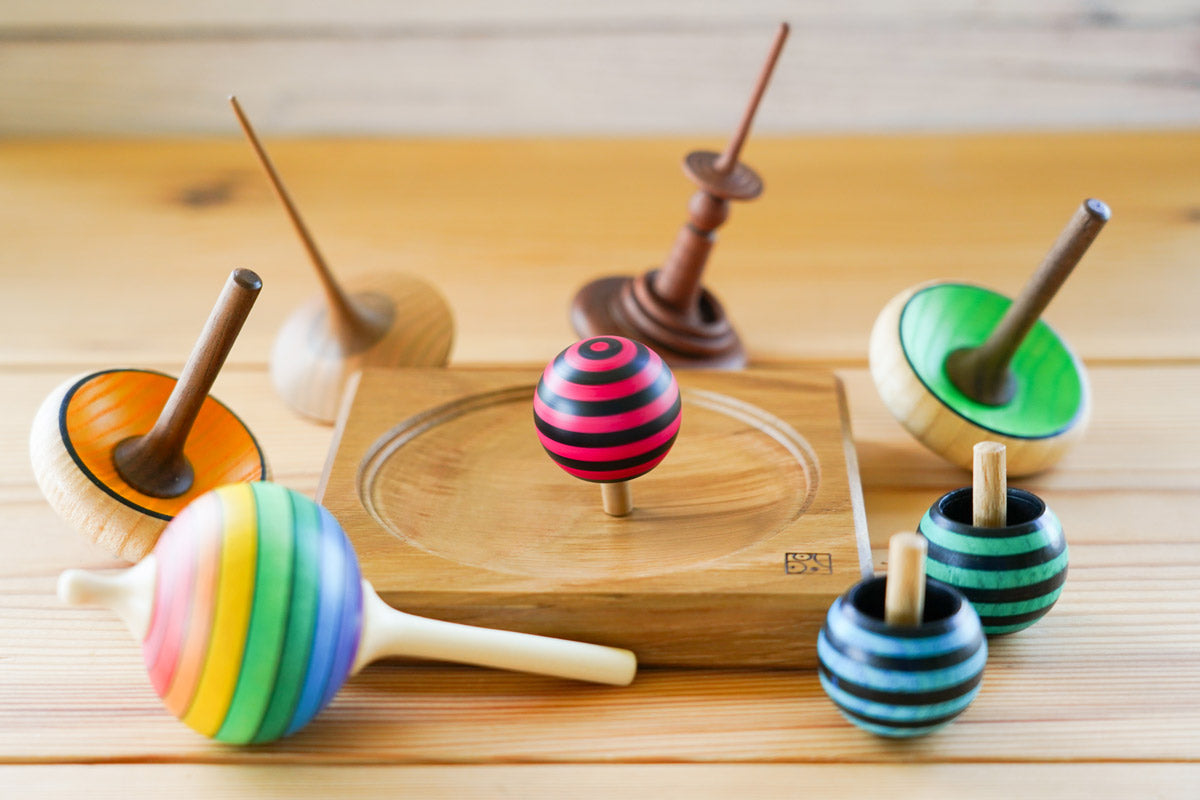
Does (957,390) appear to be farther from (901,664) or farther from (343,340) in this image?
(343,340)

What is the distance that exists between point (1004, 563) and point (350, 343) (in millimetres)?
403

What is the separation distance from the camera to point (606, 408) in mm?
515

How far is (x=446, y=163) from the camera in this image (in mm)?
1082

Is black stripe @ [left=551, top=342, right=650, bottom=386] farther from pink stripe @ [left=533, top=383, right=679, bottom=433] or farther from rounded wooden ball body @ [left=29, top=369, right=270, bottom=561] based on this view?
rounded wooden ball body @ [left=29, top=369, right=270, bottom=561]

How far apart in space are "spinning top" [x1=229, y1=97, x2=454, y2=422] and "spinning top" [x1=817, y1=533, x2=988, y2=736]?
0.35 metres

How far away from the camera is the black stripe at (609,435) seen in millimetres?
520

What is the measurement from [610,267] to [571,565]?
1.31 ft

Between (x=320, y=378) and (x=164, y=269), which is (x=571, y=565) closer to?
(x=320, y=378)

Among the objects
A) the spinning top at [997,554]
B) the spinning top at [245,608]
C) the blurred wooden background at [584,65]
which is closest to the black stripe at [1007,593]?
the spinning top at [997,554]

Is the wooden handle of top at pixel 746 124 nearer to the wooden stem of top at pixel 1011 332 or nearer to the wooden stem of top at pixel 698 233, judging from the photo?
the wooden stem of top at pixel 698 233

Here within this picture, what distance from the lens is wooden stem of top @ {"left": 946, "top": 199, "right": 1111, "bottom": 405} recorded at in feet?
2.02

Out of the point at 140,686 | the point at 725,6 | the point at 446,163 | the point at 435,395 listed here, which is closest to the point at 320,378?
the point at 435,395

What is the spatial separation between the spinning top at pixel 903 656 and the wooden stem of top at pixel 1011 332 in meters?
0.21

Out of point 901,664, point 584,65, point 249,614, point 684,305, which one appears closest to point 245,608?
point 249,614
